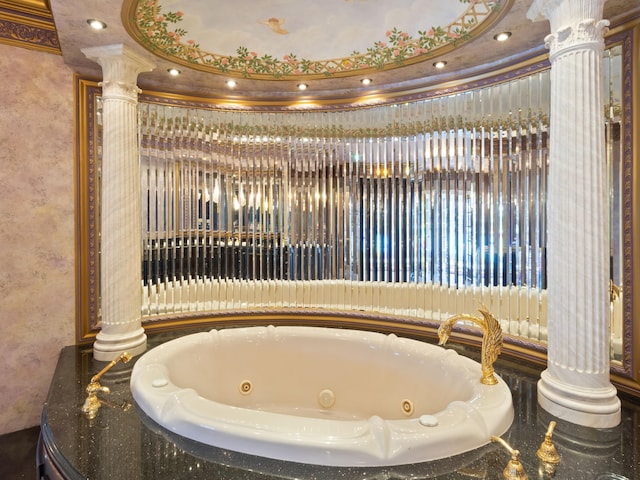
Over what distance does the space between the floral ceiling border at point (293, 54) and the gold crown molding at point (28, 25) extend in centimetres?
82

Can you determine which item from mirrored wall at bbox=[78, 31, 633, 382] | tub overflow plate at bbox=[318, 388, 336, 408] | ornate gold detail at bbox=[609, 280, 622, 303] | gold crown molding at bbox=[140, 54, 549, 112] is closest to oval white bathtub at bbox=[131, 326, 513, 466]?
tub overflow plate at bbox=[318, 388, 336, 408]

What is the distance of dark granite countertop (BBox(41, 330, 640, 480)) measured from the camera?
1349 mm

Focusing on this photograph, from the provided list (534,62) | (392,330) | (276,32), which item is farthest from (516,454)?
(276,32)

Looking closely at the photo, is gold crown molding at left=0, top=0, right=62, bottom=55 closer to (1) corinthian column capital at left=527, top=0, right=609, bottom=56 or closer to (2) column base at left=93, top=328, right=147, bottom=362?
(2) column base at left=93, top=328, right=147, bottom=362

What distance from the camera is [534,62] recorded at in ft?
7.95

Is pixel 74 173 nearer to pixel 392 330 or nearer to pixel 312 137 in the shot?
pixel 312 137

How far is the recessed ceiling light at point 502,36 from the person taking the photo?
2232 mm

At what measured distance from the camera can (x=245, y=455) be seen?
1.45 metres

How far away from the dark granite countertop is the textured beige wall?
39.7 inches

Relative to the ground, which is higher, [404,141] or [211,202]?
[404,141]

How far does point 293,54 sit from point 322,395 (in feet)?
8.19

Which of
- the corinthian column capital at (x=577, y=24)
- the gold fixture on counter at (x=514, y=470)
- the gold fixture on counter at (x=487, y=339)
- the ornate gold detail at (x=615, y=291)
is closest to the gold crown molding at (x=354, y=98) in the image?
the corinthian column capital at (x=577, y=24)

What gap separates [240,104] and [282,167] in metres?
0.68

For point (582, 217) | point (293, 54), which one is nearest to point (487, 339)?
point (582, 217)
